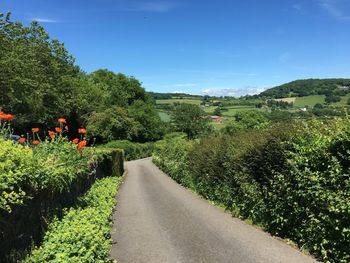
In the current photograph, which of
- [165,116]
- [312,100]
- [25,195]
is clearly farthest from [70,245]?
[165,116]

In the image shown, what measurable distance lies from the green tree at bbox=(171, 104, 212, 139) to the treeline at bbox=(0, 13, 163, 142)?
8.42m

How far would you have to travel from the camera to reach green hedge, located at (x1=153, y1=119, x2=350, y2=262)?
7.24m

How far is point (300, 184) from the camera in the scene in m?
8.25

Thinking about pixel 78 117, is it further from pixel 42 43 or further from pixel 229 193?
pixel 229 193

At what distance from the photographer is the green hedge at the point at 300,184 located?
7238mm

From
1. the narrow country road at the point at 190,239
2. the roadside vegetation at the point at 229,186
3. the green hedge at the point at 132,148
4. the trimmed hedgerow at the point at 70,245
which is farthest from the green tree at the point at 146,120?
the trimmed hedgerow at the point at 70,245

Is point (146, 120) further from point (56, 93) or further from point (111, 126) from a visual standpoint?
point (56, 93)

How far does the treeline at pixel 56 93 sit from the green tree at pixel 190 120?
842cm

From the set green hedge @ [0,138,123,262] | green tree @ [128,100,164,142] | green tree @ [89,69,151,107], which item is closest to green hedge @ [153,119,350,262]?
green hedge @ [0,138,123,262]

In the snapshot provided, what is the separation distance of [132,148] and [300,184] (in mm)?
67474

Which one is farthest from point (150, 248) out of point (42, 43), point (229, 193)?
point (42, 43)

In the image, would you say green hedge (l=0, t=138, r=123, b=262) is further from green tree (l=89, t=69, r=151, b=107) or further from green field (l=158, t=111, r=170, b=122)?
green field (l=158, t=111, r=170, b=122)

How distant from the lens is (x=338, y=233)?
280 inches

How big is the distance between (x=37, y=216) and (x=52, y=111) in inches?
1678
